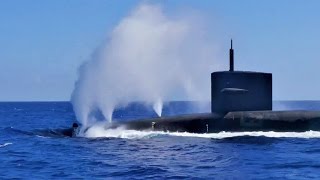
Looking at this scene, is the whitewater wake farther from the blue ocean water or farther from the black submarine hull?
the black submarine hull

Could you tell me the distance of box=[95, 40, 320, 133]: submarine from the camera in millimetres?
31266

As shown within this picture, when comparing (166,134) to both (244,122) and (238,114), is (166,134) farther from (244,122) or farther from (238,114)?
(244,122)

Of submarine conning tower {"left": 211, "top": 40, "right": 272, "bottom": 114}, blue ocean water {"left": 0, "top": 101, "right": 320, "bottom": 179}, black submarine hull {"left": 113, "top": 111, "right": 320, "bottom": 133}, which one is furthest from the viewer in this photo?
submarine conning tower {"left": 211, "top": 40, "right": 272, "bottom": 114}

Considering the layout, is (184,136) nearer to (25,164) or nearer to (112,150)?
(112,150)

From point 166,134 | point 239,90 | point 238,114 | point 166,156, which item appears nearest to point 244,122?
point 238,114

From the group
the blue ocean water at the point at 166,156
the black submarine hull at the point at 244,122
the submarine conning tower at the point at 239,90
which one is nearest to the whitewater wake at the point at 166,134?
the blue ocean water at the point at 166,156

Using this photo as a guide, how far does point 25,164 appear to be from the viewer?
22656 millimetres

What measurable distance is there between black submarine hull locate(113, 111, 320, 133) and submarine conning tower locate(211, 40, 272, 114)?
0.91 m

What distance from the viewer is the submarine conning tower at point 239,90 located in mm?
32688

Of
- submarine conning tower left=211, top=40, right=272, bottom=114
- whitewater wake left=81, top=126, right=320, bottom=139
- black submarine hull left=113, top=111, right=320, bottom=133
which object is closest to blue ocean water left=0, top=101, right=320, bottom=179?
whitewater wake left=81, top=126, right=320, bottom=139

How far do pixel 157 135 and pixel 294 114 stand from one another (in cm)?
817

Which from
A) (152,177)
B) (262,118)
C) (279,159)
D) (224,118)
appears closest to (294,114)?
(262,118)

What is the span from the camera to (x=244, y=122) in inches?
1231

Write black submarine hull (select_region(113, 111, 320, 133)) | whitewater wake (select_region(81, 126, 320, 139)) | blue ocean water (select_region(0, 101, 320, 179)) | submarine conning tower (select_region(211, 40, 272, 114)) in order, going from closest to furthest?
blue ocean water (select_region(0, 101, 320, 179)) < whitewater wake (select_region(81, 126, 320, 139)) < black submarine hull (select_region(113, 111, 320, 133)) < submarine conning tower (select_region(211, 40, 272, 114))
